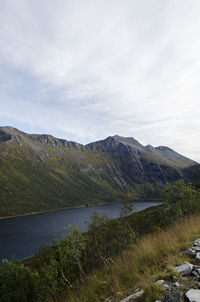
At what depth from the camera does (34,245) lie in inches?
4444

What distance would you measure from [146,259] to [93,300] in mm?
3011

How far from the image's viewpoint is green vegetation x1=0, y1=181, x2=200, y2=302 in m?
7.16

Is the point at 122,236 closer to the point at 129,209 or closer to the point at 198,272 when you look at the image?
the point at 129,209

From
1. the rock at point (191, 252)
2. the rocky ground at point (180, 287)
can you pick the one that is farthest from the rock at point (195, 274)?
the rock at point (191, 252)

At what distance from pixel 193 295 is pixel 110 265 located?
6288 millimetres

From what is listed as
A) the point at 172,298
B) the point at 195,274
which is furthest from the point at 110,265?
the point at 172,298

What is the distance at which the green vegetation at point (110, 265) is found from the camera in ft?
23.5

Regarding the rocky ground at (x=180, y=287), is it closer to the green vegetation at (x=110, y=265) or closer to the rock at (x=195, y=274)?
the rock at (x=195, y=274)

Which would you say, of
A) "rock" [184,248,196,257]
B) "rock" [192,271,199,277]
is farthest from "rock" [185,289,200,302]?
"rock" [184,248,196,257]

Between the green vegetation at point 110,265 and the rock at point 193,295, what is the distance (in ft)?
2.63

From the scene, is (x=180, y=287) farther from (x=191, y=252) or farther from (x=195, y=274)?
(x=191, y=252)

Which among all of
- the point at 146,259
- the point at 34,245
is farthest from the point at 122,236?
the point at 34,245

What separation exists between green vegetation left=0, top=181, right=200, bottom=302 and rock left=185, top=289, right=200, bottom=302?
801mm

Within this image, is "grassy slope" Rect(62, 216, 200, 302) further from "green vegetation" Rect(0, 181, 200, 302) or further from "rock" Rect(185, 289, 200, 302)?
"rock" Rect(185, 289, 200, 302)
